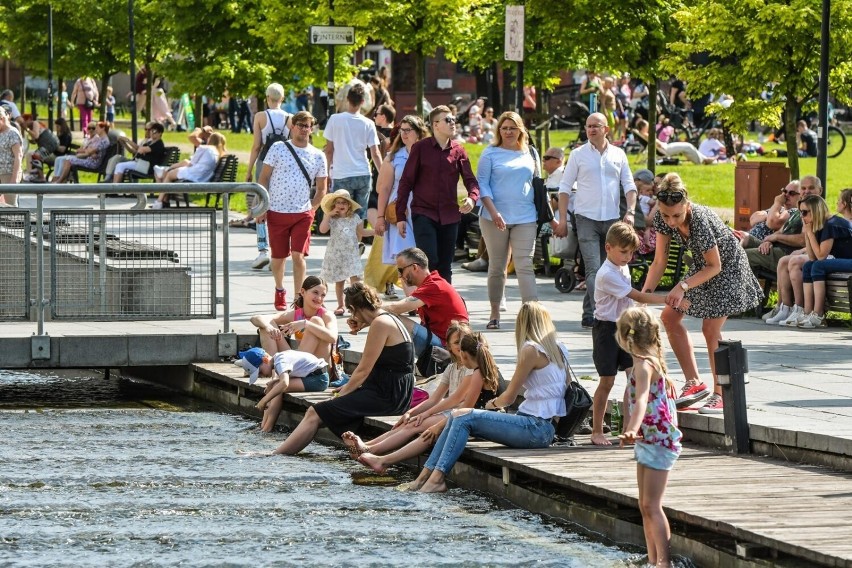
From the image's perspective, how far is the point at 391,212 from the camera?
15117 mm

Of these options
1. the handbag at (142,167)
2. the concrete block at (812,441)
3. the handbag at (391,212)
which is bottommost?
the concrete block at (812,441)

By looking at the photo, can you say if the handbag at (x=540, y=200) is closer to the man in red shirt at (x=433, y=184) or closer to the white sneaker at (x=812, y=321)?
the man in red shirt at (x=433, y=184)

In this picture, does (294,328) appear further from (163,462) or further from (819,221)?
(819,221)

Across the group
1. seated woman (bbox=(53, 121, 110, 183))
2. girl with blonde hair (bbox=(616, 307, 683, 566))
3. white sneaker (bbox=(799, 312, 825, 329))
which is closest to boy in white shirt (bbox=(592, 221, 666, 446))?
girl with blonde hair (bbox=(616, 307, 683, 566))

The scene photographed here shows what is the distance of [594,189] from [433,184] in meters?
1.32

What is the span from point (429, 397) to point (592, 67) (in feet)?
52.9

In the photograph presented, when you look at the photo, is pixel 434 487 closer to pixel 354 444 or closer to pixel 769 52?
pixel 354 444

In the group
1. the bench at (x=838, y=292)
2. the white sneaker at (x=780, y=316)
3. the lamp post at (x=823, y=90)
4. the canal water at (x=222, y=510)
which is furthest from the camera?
the lamp post at (x=823, y=90)

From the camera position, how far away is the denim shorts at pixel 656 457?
8328mm

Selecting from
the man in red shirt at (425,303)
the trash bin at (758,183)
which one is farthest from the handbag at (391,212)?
the trash bin at (758,183)

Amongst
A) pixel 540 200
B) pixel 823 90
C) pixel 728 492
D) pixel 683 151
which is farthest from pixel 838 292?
pixel 683 151

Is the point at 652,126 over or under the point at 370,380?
over

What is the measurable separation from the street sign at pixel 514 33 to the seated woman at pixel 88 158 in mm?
13669

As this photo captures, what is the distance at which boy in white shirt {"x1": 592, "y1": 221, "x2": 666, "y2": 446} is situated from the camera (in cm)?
1046
